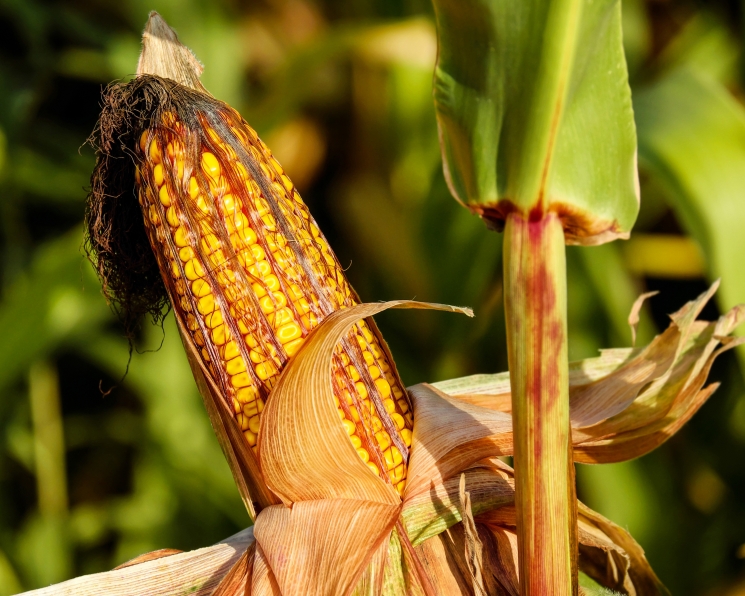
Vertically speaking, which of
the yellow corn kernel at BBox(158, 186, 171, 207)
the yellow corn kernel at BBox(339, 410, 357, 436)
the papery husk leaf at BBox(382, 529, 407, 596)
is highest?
the yellow corn kernel at BBox(158, 186, 171, 207)

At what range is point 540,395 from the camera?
43cm

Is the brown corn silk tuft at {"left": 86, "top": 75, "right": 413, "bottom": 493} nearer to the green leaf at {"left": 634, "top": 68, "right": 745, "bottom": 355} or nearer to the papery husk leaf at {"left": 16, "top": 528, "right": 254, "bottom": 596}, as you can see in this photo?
the papery husk leaf at {"left": 16, "top": 528, "right": 254, "bottom": 596}

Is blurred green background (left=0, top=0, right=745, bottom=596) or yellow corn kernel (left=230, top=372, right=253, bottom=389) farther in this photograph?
blurred green background (left=0, top=0, right=745, bottom=596)

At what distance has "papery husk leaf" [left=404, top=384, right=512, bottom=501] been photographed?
0.54 metres

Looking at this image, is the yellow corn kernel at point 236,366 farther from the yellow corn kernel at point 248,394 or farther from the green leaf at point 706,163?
the green leaf at point 706,163

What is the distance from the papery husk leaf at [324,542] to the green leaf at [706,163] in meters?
0.58

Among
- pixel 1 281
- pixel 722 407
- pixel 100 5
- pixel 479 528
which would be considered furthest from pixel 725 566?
pixel 100 5

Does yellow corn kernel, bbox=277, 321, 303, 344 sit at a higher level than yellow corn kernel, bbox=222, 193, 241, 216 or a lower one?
lower

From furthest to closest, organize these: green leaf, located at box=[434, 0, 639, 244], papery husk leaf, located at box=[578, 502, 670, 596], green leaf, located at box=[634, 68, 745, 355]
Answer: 1. green leaf, located at box=[634, 68, 745, 355]
2. papery husk leaf, located at box=[578, 502, 670, 596]
3. green leaf, located at box=[434, 0, 639, 244]

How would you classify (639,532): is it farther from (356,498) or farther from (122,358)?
(122,358)

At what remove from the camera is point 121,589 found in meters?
0.56

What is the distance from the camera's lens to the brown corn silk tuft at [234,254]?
0.52 meters

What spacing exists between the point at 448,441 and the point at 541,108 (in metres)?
0.25

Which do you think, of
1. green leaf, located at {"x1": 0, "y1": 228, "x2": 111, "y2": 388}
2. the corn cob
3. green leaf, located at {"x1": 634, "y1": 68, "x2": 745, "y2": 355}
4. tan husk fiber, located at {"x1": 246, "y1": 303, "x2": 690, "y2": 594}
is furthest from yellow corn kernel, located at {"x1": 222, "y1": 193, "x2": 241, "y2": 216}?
green leaf, located at {"x1": 0, "y1": 228, "x2": 111, "y2": 388}
